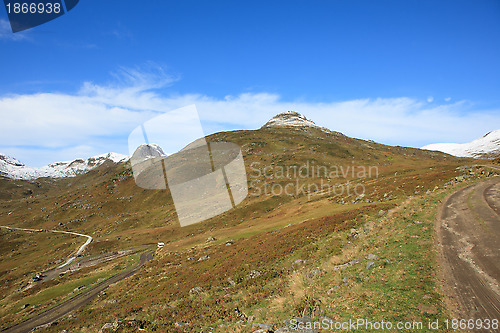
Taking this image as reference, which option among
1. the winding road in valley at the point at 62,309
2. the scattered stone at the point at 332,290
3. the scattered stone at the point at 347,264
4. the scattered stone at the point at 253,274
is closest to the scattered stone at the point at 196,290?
the scattered stone at the point at 253,274

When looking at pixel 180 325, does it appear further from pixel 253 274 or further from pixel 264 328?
pixel 253 274

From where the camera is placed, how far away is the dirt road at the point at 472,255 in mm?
10898

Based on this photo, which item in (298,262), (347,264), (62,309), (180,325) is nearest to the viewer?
(180,325)

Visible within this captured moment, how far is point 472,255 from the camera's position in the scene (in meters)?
15.4

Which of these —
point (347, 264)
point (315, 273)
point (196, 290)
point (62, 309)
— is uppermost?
point (347, 264)

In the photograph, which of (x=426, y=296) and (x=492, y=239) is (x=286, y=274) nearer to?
(x=426, y=296)

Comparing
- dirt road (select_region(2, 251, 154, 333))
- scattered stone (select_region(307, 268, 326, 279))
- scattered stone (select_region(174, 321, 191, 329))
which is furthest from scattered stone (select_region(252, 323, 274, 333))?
dirt road (select_region(2, 251, 154, 333))

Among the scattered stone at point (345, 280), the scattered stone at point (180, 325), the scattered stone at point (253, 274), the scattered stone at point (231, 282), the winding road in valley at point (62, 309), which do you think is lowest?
the winding road in valley at point (62, 309)

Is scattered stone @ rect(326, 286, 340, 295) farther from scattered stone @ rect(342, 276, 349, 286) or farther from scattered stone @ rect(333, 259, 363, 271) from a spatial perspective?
scattered stone @ rect(333, 259, 363, 271)

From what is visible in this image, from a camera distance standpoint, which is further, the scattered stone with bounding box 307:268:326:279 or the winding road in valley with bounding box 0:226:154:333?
the winding road in valley with bounding box 0:226:154:333

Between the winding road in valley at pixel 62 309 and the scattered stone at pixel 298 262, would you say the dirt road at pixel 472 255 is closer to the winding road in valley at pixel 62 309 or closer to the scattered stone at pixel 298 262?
the scattered stone at pixel 298 262

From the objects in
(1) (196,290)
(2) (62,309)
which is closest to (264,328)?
(1) (196,290)

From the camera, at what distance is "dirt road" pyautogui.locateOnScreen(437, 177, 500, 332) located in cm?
1090

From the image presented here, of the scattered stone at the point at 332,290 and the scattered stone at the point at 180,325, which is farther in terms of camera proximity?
the scattered stone at the point at 180,325
